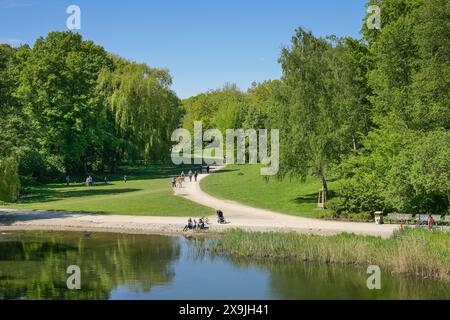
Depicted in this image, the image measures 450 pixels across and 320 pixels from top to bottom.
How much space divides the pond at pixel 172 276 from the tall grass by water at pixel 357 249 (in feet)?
2.05

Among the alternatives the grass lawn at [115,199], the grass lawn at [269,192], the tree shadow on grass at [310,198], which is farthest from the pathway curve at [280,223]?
the tree shadow on grass at [310,198]

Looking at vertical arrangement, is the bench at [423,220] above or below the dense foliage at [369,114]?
below

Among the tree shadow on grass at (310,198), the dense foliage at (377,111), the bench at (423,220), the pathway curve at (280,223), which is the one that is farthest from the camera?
the tree shadow on grass at (310,198)

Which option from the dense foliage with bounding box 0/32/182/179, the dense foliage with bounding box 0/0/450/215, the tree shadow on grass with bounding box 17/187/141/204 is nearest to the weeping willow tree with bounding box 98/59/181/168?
the dense foliage with bounding box 0/32/182/179

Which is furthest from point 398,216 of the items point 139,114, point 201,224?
point 139,114

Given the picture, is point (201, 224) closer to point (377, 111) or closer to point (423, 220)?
point (423, 220)

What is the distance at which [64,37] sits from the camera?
68.7 metres

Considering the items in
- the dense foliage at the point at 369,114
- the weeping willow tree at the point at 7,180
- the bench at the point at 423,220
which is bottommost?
the bench at the point at 423,220

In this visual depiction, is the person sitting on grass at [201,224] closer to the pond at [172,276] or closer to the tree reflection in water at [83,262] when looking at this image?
the tree reflection in water at [83,262]

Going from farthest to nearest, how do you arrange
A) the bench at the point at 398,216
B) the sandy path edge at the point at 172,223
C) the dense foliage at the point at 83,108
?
the dense foliage at the point at 83,108
the bench at the point at 398,216
the sandy path edge at the point at 172,223

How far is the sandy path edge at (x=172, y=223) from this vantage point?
31766 mm

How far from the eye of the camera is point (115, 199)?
149 ft

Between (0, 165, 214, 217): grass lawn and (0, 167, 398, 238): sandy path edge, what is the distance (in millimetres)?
1756

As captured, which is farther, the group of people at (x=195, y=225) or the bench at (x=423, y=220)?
the group of people at (x=195, y=225)
